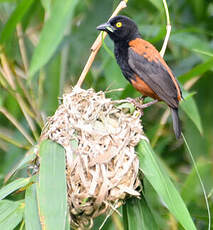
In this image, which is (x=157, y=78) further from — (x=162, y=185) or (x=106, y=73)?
(x=162, y=185)

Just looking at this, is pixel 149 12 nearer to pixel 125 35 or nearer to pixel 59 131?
pixel 125 35

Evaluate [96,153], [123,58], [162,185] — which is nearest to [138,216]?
[162,185]

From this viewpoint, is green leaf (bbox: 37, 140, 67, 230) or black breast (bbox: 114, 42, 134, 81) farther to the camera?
black breast (bbox: 114, 42, 134, 81)

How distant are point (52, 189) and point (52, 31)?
1902 millimetres

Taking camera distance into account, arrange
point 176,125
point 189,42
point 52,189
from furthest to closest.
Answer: point 189,42 < point 176,125 < point 52,189

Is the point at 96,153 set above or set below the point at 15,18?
below

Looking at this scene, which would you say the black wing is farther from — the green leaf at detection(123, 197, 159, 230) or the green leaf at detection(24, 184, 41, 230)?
the green leaf at detection(24, 184, 41, 230)

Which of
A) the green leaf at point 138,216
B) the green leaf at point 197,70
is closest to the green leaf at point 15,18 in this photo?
the green leaf at point 197,70

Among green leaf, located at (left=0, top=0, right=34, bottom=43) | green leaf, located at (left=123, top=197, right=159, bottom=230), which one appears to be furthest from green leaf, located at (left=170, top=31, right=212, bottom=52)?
green leaf, located at (left=123, top=197, right=159, bottom=230)

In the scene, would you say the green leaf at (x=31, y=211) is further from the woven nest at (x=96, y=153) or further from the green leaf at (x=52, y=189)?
the woven nest at (x=96, y=153)

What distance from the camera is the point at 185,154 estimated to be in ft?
21.4

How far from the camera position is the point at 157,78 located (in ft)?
14.8

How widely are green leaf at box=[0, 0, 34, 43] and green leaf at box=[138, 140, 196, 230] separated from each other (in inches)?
75.7

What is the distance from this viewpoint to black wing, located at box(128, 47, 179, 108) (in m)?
4.43
